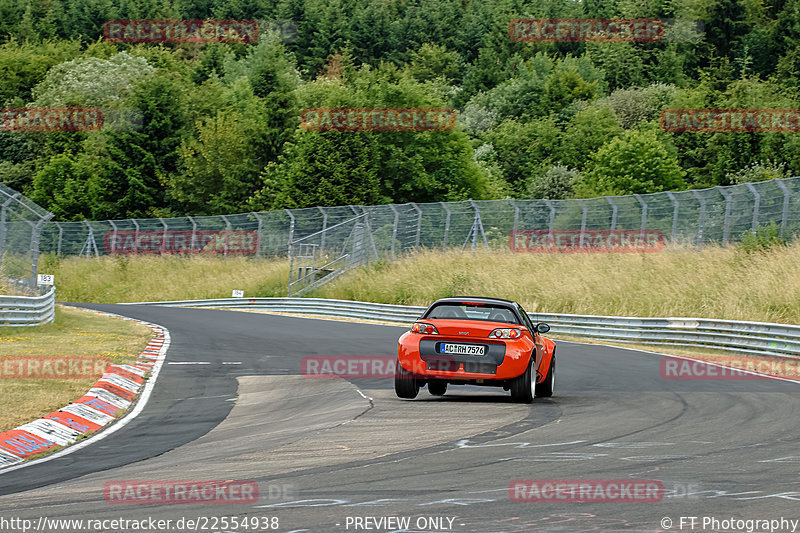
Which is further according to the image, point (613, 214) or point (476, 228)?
point (476, 228)

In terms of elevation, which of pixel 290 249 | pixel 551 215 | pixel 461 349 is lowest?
pixel 290 249

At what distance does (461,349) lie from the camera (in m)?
11.5

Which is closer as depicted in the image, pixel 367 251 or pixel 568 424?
pixel 568 424

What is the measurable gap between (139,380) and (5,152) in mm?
88215

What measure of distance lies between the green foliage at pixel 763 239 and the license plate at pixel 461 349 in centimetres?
1924

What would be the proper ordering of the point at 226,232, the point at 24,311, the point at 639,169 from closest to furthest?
the point at 24,311 → the point at 226,232 → the point at 639,169

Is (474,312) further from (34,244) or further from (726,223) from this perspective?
(726,223)

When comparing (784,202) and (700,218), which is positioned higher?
(784,202)

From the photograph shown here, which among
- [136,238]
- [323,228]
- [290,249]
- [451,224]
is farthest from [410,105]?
[451,224]

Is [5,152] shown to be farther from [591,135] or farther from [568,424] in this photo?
[568,424]

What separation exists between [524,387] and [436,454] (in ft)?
12.8

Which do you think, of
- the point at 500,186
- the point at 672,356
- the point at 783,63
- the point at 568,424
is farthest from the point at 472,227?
the point at 783,63

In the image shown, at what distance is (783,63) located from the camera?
291 feet

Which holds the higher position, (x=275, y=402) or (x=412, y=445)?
(x=412, y=445)
